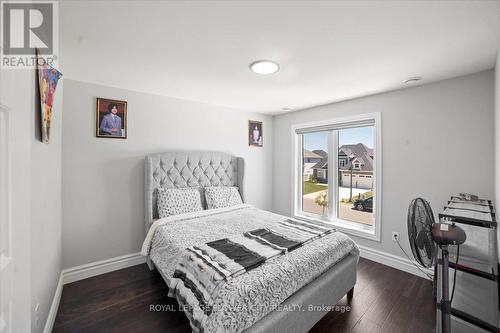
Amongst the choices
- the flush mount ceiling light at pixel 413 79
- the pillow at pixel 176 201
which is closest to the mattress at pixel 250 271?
the pillow at pixel 176 201

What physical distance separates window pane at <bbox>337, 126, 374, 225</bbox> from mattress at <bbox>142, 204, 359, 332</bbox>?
4.47 ft

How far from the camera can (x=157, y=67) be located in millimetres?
2170

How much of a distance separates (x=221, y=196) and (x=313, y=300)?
6.57 feet

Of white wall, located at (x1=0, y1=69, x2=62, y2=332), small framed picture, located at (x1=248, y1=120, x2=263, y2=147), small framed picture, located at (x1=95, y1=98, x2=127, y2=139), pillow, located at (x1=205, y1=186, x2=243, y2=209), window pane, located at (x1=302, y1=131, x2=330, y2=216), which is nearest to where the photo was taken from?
white wall, located at (x1=0, y1=69, x2=62, y2=332)

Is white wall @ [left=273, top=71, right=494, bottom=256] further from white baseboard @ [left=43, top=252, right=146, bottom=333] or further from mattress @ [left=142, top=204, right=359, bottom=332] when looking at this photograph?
white baseboard @ [left=43, top=252, right=146, bottom=333]

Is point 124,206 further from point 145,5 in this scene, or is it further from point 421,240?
point 421,240

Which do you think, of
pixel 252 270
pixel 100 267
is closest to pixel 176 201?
pixel 100 267

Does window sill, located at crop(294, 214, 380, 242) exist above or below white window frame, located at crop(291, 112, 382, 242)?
below

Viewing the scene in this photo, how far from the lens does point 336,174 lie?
3.61 metres

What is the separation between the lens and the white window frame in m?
2.98

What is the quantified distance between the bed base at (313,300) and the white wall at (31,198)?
1.18m

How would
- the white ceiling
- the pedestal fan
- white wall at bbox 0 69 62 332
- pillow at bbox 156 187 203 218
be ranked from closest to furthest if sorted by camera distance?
white wall at bbox 0 69 62 332 → the pedestal fan → the white ceiling → pillow at bbox 156 187 203 218

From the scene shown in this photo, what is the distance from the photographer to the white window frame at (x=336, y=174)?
2977mm

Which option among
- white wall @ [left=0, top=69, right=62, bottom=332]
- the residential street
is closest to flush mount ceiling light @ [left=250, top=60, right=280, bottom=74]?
white wall @ [left=0, top=69, right=62, bottom=332]
